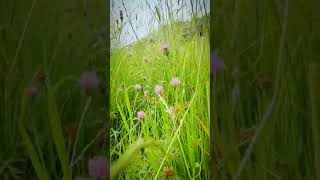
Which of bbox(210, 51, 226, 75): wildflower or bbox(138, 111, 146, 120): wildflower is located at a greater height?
bbox(210, 51, 226, 75): wildflower

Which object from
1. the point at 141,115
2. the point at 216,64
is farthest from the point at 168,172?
the point at 216,64

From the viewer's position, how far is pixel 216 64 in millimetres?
1320

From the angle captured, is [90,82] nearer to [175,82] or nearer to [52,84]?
[52,84]

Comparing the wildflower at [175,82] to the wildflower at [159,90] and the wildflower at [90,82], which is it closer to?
the wildflower at [159,90]

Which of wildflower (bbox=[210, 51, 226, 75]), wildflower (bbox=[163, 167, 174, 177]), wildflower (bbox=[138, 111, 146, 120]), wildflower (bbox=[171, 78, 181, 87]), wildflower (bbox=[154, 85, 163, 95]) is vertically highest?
wildflower (bbox=[210, 51, 226, 75])

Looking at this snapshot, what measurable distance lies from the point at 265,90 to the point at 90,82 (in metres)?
0.50

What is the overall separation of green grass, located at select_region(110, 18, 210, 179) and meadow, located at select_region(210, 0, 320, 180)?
0.04 metres

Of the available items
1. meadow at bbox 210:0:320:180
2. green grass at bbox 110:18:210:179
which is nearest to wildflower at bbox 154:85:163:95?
green grass at bbox 110:18:210:179

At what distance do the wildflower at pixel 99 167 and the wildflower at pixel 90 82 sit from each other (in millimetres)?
203

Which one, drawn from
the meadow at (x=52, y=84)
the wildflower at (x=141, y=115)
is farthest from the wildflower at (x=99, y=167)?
the wildflower at (x=141, y=115)

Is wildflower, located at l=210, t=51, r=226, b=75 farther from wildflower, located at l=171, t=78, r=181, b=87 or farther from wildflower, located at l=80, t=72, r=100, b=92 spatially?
wildflower, located at l=80, t=72, r=100, b=92

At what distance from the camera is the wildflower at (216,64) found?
1.32m

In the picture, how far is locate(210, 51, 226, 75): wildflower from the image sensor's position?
1.32 metres

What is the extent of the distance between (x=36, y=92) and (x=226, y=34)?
0.57 metres
